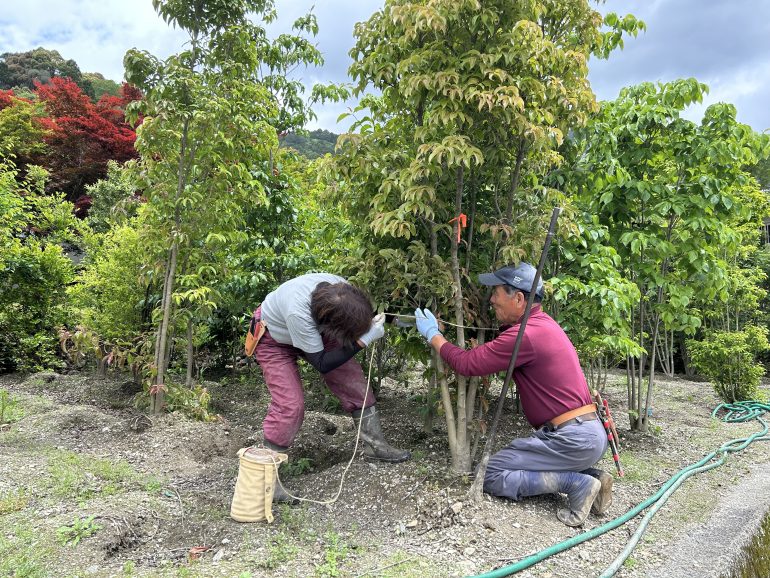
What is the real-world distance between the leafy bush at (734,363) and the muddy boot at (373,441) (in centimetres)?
533

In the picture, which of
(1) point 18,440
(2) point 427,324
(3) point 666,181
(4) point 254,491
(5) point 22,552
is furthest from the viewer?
(3) point 666,181

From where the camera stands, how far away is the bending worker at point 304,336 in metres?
3.14

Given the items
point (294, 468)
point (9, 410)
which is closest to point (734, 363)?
point (294, 468)

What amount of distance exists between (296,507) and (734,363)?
645 cm

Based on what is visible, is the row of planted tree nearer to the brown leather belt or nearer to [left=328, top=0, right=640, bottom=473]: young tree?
[left=328, top=0, right=640, bottom=473]: young tree

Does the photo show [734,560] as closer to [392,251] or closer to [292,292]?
[392,251]

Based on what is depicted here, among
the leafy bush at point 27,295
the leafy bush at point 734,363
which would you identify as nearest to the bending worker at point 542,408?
the leafy bush at point 734,363

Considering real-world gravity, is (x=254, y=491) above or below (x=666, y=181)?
below

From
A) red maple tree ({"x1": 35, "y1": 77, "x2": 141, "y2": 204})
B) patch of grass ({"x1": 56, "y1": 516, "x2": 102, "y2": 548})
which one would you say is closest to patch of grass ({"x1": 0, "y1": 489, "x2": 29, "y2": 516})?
patch of grass ({"x1": 56, "y1": 516, "x2": 102, "y2": 548})

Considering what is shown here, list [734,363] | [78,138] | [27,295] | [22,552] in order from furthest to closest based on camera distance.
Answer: [78,138], [734,363], [27,295], [22,552]

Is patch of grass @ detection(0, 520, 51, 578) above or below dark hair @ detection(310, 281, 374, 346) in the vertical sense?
below

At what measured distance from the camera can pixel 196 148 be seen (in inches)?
187

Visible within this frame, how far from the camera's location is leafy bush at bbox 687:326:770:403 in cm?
683

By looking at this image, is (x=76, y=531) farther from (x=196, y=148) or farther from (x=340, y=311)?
(x=196, y=148)
